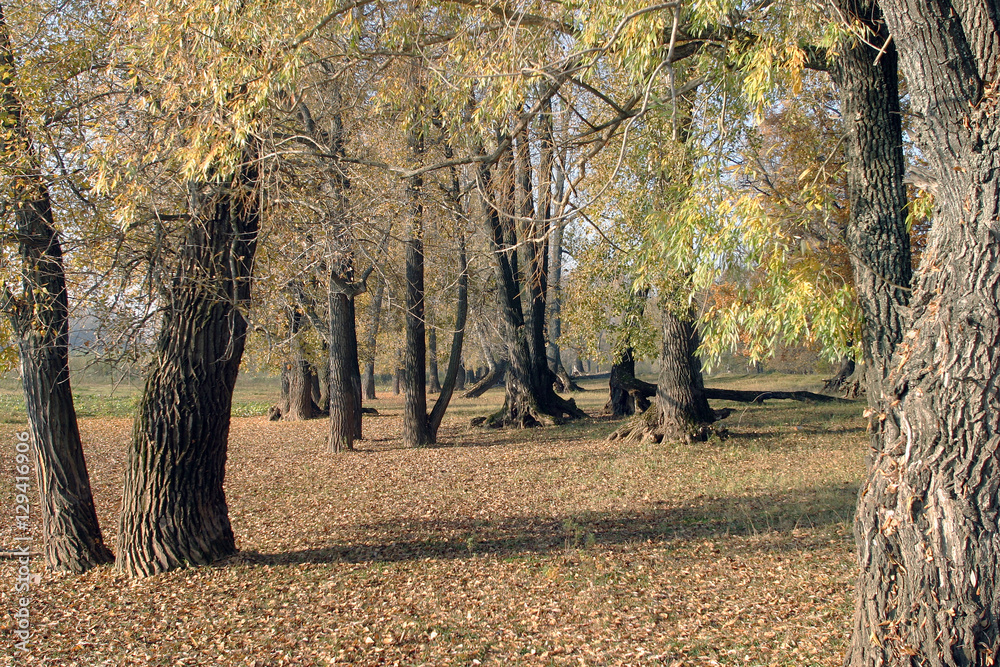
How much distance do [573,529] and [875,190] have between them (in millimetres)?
4657

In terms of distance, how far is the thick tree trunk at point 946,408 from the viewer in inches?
131

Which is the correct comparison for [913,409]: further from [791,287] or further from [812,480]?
[812,480]

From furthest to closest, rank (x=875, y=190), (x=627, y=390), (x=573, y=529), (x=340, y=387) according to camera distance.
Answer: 1. (x=627, y=390)
2. (x=340, y=387)
3. (x=573, y=529)
4. (x=875, y=190)

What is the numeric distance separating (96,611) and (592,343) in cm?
1150

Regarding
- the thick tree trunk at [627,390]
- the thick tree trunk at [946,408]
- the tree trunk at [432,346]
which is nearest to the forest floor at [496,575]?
the thick tree trunk at [946,408]

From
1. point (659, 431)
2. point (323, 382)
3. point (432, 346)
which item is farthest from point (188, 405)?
point (432, 346)

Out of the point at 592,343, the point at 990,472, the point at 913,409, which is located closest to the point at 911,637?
the point at 990,472

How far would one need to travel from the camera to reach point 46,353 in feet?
20.4

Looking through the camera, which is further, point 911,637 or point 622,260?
point 622,260

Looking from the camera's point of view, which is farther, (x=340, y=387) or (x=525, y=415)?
(x=525, y=415)

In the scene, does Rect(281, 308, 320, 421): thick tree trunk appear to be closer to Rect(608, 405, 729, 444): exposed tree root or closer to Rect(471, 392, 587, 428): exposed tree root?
Rect(471, 392, 587, 428): exposed tree root

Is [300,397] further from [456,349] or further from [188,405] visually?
[188,405]

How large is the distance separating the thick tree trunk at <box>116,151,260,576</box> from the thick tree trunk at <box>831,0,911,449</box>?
5.15 meters

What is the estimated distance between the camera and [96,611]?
18.4ft
